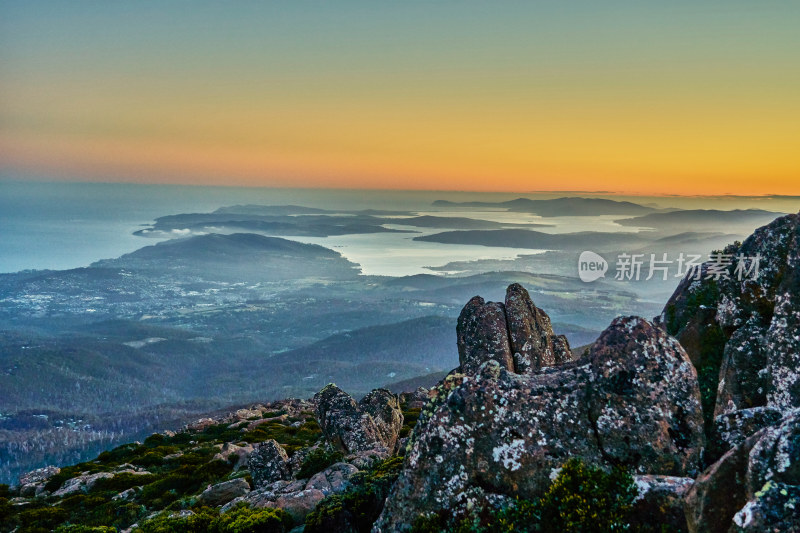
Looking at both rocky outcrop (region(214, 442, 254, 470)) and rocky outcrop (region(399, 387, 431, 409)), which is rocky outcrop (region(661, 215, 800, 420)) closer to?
rocky outcrop (region(214, 442, 254, 470))

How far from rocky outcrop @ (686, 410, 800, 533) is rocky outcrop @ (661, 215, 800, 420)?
7.80 meters

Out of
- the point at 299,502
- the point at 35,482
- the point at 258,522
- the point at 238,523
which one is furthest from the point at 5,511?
the point at 258,522

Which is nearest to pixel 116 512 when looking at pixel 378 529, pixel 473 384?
pixel 378 529

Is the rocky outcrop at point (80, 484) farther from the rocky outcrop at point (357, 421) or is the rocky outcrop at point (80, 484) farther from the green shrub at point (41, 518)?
the rocky outcrop at point (357, 421)

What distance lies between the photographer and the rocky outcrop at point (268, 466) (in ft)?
107

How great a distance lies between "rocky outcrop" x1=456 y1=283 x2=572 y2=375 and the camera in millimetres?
40706

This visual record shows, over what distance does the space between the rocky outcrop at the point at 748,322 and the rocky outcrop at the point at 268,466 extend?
23341 millimetres

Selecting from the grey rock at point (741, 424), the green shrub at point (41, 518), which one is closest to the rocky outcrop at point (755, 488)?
the grey rock at point (741, 424)

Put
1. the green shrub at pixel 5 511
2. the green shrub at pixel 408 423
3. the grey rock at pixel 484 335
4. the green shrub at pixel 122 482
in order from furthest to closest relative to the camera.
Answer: the green shrub at pixel 408 423, the green shrub at pixel 122 482, the grey rock at pixel 484 335, the green shrub at pixel 5 511

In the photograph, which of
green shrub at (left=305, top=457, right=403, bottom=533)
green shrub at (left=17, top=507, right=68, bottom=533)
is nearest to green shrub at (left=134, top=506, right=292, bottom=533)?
green shrub at (left=305, top=457, right=403, bottom=533)

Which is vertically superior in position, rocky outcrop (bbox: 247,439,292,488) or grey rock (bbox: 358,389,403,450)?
rocky outcrop (bbox: 247,439,292,488)

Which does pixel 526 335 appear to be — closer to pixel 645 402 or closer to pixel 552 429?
pixel 645 402

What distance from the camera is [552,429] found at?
1427 centimetres

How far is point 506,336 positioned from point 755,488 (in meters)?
31.7
